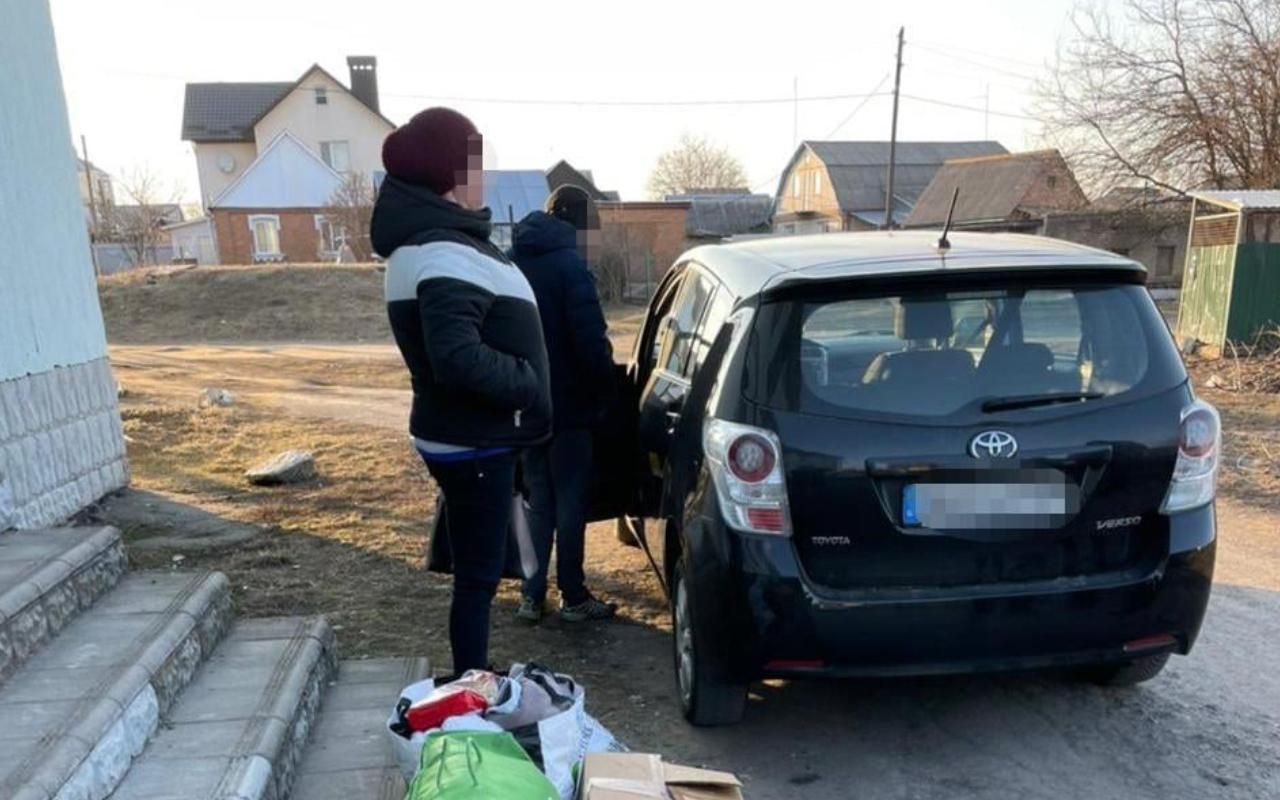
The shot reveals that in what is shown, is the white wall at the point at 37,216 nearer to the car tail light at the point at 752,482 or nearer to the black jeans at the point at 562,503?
the black jeans at the point at 562,503

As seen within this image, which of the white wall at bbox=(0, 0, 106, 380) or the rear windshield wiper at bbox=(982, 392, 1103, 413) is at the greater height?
the white wall at bbox=(0, 0, 106, 380)

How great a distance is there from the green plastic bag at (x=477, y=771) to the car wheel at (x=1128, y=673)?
90.3 inches

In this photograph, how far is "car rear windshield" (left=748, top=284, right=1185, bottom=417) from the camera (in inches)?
109

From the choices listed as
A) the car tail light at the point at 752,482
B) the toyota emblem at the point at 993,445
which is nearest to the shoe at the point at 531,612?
the car tail light at the point at 752,482

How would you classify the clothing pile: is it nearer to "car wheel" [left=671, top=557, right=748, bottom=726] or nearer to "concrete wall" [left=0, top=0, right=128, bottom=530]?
"car wheel" [left=671, top=557, right=748, bottom=726]

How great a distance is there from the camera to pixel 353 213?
34.8 metres

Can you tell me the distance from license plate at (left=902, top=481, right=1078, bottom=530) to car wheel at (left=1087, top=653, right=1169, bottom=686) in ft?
3.38

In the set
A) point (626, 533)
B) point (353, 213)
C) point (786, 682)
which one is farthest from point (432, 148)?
point (353, 213)

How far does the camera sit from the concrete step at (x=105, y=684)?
212 cm

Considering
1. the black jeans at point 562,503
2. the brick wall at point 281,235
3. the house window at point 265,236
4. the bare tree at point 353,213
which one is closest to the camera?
the black jeans at point 562,503

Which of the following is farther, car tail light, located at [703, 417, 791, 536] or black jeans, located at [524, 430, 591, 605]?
black jeans, located at [524, 430, 591, 605]

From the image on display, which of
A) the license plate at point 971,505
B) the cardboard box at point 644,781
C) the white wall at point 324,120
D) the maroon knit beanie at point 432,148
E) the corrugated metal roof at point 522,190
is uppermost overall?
the white wall at point 324,120

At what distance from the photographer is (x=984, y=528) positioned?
268 cm

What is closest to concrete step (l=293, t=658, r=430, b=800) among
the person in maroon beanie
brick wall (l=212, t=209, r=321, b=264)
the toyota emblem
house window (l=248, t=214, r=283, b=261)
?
the person in maroon beanie
